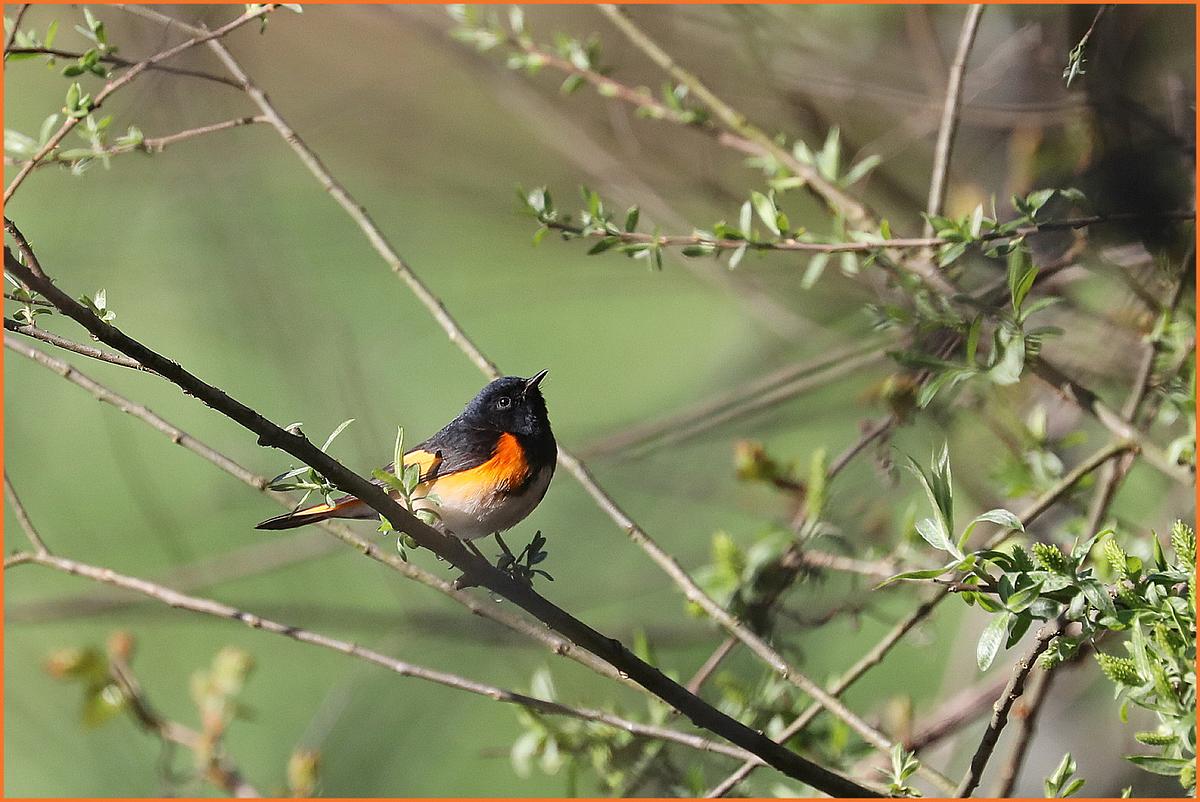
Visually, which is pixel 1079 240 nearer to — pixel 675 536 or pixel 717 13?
pixel 717 13

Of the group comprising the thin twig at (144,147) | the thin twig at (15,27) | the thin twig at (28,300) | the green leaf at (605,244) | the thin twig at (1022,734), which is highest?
the thin twig at (15,27)

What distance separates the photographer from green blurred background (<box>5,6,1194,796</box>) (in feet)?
10.7

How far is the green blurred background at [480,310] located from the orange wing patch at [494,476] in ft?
1.32

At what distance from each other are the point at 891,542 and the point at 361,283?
563 centimetres

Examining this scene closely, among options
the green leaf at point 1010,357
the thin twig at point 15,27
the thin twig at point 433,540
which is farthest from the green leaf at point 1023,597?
the thin twig at point 15,27

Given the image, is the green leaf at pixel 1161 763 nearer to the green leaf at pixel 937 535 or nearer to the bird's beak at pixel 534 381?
the green leaf at pixel 937 535

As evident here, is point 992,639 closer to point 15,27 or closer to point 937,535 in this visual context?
point 937,535

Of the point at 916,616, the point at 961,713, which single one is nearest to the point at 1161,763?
the point at 916,616

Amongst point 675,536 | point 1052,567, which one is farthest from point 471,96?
point 1052,567

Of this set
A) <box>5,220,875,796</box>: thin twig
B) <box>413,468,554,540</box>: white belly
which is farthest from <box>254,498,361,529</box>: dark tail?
<box>5,220,875,796</box>: thin twig

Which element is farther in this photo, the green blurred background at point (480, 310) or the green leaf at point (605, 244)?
the green blurred background at point (480, 310)

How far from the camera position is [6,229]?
1.44 metres

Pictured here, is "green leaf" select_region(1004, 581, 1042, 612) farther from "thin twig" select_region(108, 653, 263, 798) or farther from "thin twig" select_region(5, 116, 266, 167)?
"thin twig" select_region(108, 653, 263, 798)

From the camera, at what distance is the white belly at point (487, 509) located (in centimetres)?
249
